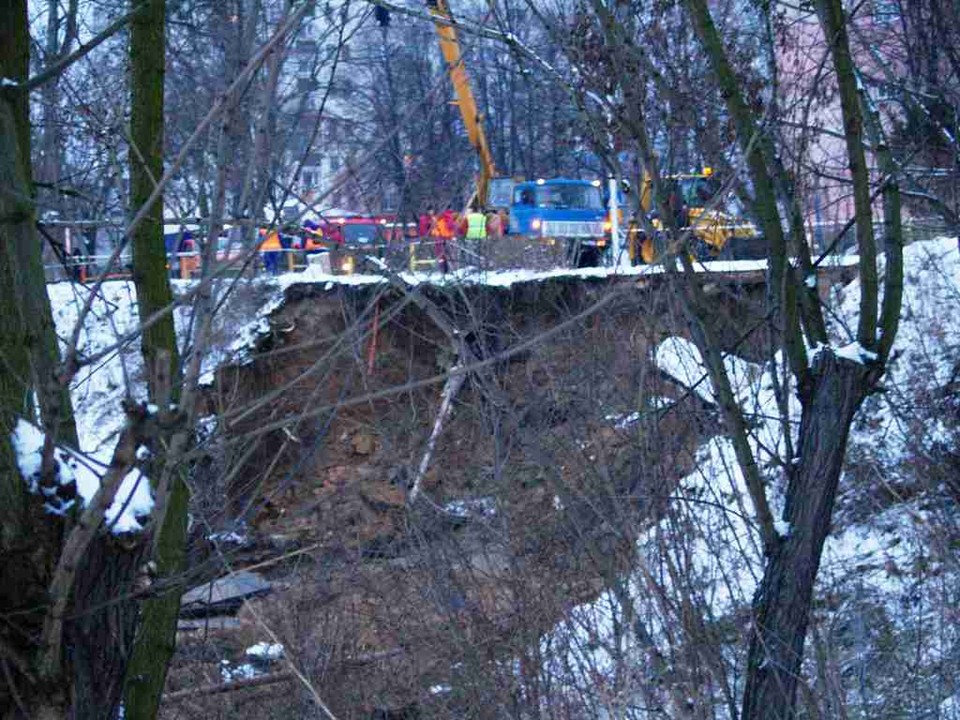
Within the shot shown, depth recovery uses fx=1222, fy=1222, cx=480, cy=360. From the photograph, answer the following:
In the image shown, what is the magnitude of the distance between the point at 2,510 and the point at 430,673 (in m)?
4.37

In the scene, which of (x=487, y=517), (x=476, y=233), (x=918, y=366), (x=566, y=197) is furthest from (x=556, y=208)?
(x=487, y=517)

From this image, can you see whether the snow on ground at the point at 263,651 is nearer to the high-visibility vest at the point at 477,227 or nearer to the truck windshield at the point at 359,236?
the truck windshield at the point at 359,236

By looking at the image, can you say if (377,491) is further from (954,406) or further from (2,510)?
(2,510)

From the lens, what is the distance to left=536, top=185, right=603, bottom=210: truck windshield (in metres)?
24.7

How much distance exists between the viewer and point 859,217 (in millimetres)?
4484

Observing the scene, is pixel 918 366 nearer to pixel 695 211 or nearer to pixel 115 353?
pixel 695 211

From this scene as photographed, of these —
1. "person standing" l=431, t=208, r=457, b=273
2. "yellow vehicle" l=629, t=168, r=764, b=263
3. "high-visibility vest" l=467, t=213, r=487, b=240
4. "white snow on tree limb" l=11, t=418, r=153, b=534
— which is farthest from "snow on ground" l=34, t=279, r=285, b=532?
"high-visibility vest" l=467, t=213, r=487, b=240

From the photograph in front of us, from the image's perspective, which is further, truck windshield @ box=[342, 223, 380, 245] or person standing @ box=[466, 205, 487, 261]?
person standing @ box=[466, 205, 487, 261]

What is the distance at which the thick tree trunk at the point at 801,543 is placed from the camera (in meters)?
4.48

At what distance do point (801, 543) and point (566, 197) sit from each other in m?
20.6

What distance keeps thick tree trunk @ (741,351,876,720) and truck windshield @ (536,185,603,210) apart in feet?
66.8

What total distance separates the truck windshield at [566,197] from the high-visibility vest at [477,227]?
13.0 m

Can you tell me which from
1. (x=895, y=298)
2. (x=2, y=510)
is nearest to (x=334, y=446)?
(x=895, y=298)

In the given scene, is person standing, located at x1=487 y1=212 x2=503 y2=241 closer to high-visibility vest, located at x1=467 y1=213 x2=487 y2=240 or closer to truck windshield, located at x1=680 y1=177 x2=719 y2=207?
high-visibility vest, located at x1=467 y1=213 x2=487 y2=240
